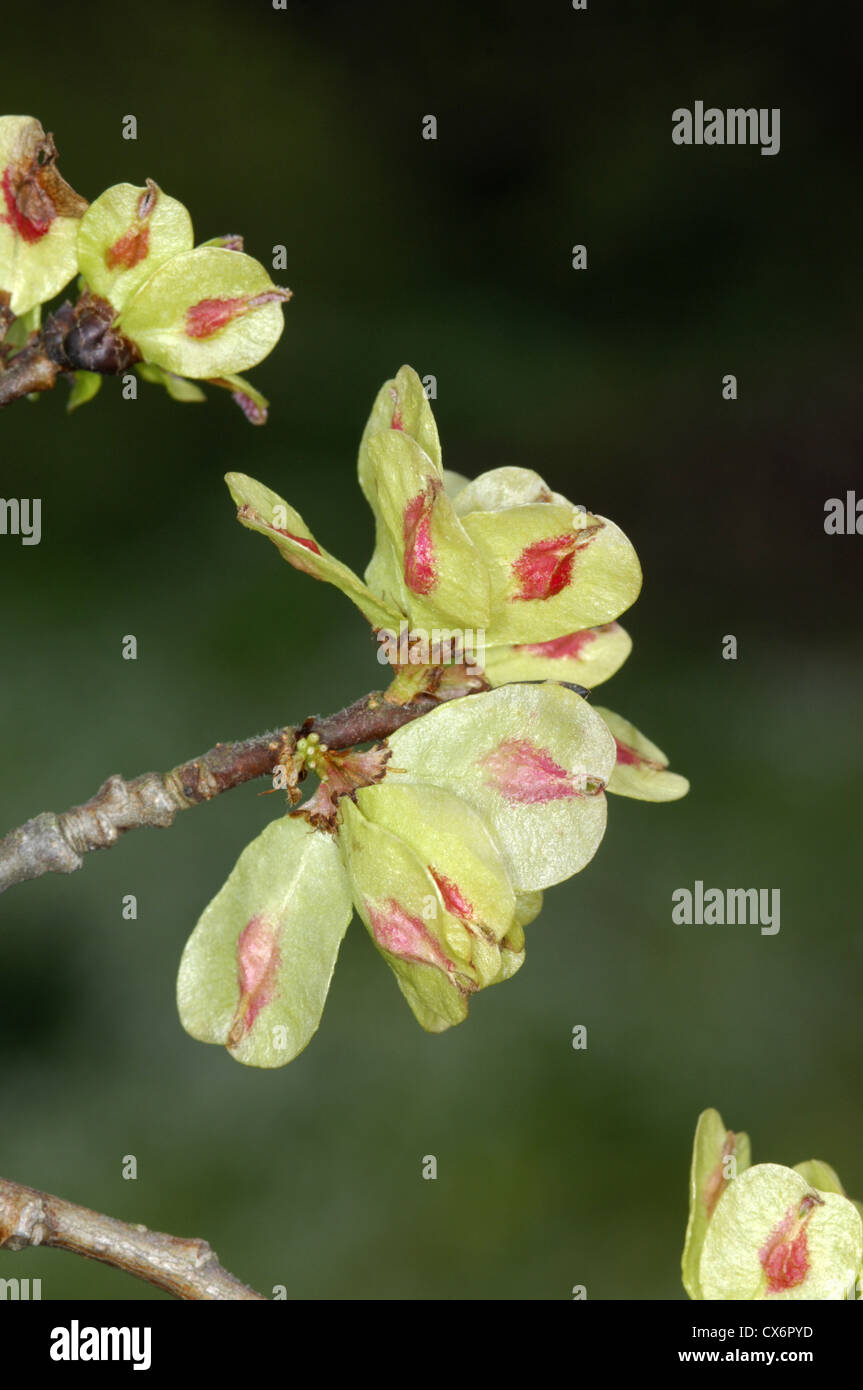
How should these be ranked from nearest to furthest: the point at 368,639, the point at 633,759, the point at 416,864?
the point at 416,864, the point at 633,759, the point at 368,639

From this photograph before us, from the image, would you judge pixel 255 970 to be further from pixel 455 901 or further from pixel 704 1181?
pixel 704 1181

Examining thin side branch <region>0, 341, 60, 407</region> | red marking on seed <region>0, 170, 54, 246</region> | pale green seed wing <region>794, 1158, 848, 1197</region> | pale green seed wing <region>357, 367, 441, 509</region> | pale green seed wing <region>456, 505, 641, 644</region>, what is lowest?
pale green seed wing <region>794, 1158, 848, 1197</region>

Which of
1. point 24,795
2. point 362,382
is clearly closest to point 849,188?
point 362,382

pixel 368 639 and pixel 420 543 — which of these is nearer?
pixel 420 543

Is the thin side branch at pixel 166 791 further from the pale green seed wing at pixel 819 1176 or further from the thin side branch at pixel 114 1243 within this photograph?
the pale green seed wing at pixel 819 1176

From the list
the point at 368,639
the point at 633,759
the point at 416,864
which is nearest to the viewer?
the point at 416,864

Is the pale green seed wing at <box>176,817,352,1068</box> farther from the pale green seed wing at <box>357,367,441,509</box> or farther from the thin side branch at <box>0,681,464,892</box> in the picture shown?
the pale green seed wing at <box>357,367,441,509</box>

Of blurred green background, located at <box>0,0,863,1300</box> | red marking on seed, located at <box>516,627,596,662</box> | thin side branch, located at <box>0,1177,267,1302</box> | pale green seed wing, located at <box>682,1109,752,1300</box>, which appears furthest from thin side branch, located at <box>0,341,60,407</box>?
blurred green background, located at <box>0,0,863,1300</box>

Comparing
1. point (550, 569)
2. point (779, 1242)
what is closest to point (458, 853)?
point (550, 569)
